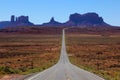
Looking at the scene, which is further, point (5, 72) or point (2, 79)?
point (5, 72)

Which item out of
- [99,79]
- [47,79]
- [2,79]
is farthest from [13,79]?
[99,79]

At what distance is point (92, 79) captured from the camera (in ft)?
111

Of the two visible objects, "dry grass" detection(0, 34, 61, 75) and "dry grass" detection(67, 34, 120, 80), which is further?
"dry grass" detection(0, 34, 61, 75)

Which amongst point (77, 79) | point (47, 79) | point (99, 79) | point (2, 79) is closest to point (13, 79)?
point (2, 79)

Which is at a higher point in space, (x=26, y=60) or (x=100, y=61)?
(x=26, y=60)

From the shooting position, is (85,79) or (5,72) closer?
(85,79)

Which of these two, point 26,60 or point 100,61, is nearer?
point 100,61

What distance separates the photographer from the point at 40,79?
1308 inches

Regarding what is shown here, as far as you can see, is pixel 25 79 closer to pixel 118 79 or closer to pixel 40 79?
pixel 40 79

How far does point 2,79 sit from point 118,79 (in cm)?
1046

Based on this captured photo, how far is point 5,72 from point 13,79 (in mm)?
10345

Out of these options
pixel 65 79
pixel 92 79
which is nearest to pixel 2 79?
pixel 65 79

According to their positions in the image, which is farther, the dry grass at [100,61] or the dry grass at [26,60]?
the dry grass at [26,60]

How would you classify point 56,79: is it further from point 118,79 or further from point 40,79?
point 118,79
